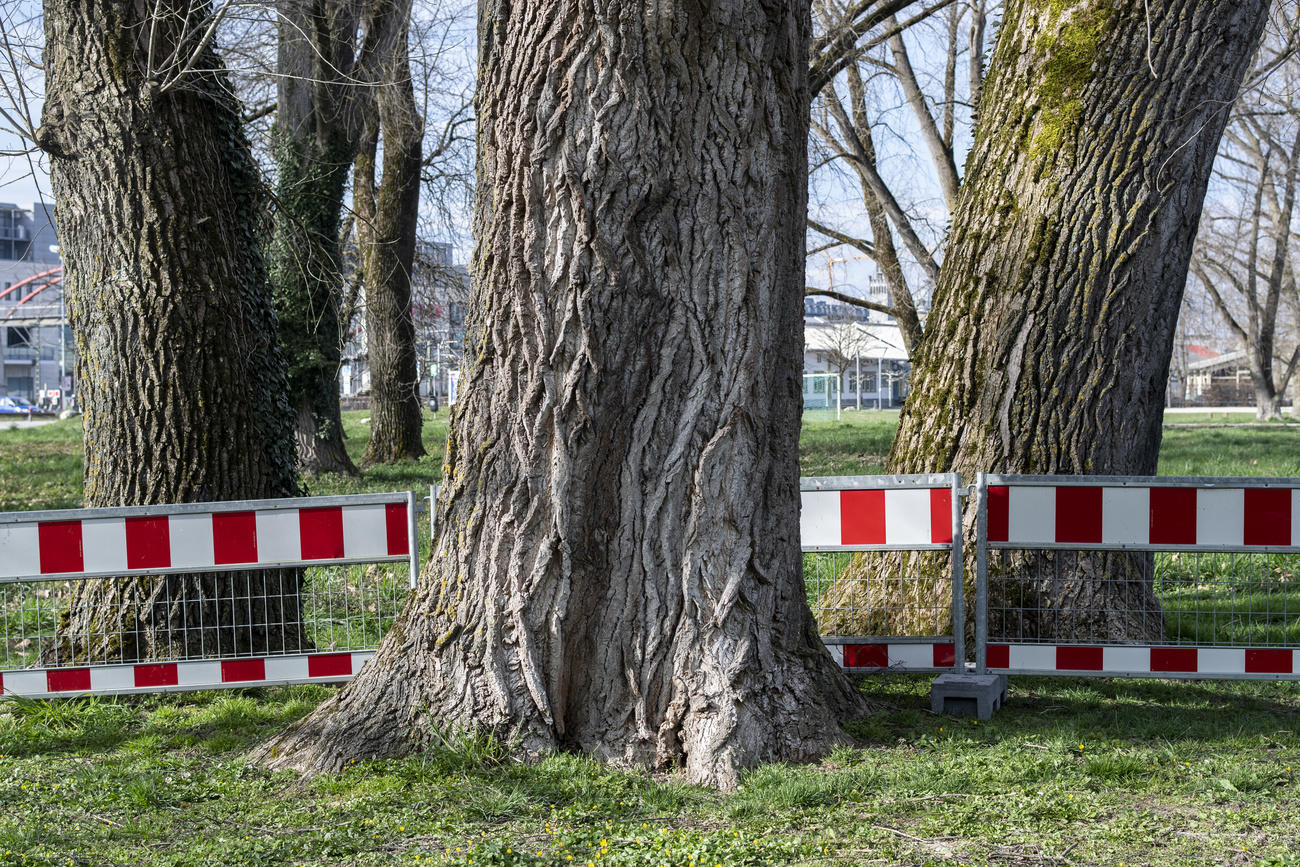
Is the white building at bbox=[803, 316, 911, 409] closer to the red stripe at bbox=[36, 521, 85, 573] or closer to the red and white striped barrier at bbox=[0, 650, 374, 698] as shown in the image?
the red and white striped barrier at bbox=[0, 650, 374, 698]

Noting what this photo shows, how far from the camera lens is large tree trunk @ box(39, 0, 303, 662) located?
18.4 feet

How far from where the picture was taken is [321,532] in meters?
5.07

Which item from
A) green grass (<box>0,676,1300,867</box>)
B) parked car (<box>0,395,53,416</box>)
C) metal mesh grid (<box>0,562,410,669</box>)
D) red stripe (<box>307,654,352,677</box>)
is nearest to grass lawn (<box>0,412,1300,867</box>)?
green grass (<box>0,676,1300,867</box>)

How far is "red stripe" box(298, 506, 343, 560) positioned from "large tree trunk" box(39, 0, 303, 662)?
662 mm

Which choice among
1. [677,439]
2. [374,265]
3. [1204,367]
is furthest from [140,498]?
[1204,367]

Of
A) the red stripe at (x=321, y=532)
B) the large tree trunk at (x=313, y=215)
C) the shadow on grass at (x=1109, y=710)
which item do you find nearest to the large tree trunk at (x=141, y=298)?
the red stripe at (x=321, y=532)

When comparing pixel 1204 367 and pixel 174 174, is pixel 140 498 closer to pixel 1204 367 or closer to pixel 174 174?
pixel 174 174

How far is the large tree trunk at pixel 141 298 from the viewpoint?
5617 mm

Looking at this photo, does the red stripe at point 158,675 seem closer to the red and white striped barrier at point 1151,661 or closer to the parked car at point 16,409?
the red and white striped barrier at point 1151,661

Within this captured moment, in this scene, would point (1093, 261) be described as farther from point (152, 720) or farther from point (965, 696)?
point (152, 720)

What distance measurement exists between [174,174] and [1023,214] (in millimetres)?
4319

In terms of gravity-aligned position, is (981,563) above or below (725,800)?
above

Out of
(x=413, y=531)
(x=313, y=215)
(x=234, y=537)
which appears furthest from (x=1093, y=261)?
(x=313, y=215)

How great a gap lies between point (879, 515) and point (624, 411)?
1652mm
